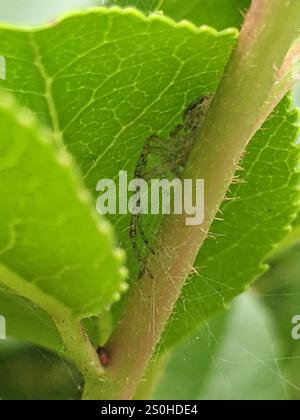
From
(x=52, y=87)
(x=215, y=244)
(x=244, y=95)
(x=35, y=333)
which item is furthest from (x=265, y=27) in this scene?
(x=35, y=333)

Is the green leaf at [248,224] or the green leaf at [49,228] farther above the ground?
the green leaf at [248,224]

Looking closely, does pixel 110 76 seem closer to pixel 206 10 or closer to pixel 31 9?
pixel 206 10

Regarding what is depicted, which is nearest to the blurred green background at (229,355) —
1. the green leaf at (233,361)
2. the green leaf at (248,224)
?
the green leaf at (233,361)

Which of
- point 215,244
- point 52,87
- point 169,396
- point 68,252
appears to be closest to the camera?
point 68,252

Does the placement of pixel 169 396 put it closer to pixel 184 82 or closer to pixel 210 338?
pixel 210 338

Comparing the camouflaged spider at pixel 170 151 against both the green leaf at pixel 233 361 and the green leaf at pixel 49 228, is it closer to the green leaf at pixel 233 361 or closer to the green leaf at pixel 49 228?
the green leaf at pixel 49 228

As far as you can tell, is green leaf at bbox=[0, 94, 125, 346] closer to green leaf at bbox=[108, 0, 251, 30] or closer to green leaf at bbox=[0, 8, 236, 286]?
green leaf at bbox=[0, 8, 236, 286]

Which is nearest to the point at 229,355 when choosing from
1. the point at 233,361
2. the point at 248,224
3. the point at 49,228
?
the point at 233,361

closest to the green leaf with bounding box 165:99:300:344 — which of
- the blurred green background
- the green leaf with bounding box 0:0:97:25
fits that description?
the blurred green background
